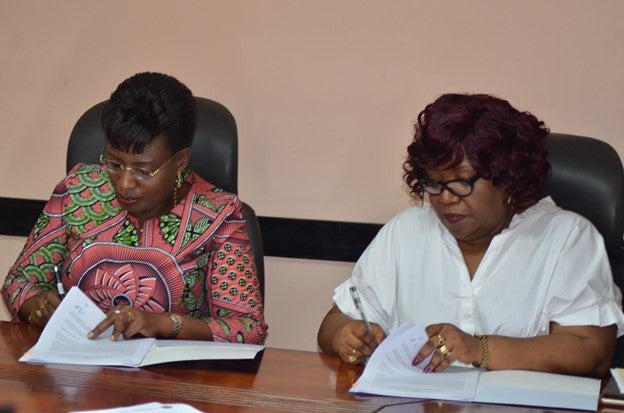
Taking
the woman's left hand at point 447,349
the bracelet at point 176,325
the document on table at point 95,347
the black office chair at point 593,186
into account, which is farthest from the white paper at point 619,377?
the bracelet at point 176,325

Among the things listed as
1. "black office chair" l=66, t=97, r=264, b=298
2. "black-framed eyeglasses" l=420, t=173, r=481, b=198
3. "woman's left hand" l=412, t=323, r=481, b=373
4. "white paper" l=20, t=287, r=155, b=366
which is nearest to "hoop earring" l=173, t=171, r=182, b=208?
"black office chair" l=66, t=97, r=264, b=298

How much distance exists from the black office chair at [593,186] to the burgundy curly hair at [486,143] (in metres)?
0.14

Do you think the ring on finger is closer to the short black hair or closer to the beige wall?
the short black hair

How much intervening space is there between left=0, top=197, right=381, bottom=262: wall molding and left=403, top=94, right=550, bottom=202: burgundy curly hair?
101 cm

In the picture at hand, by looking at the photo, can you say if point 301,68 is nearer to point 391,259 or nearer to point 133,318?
point 391,259

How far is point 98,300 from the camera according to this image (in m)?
2.63

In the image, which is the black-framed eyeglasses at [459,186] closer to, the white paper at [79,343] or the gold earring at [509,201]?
the gold earring at [509,201]

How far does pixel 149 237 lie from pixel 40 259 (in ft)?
0.98

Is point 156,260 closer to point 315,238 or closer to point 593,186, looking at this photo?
point 315,238

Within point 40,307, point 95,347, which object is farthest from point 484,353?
point 40,307

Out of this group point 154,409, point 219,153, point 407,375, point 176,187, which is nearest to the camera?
point 154,409

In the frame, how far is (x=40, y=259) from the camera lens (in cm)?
266

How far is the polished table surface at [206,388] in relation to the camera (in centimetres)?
198

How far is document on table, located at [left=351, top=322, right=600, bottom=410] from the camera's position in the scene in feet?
6.68
